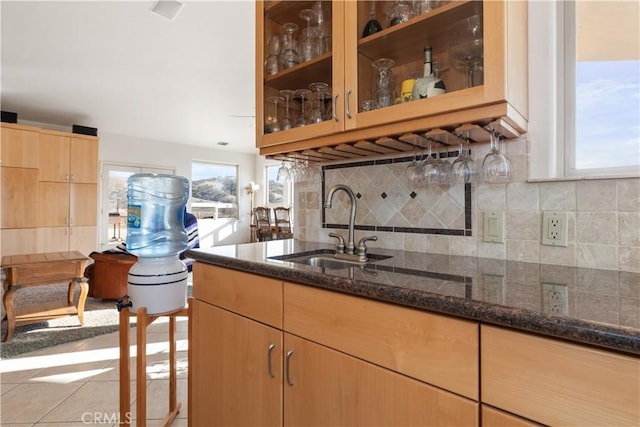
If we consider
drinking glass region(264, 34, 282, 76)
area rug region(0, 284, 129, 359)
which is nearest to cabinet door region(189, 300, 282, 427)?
drinking glass region(264, 34, 282, 76)

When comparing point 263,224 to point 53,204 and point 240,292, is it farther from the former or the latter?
point 240,292

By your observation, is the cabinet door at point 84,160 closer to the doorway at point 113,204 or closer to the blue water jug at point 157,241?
the doorway at point 113,204

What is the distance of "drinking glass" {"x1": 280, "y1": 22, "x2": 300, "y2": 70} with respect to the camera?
5.02 feet

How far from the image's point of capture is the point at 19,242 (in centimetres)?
455

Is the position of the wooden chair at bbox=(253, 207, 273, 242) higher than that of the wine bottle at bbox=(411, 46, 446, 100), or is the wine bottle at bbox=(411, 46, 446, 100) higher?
the wine bottle at bbox=(411, 46, 446, 100)

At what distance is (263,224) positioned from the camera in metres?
6.82

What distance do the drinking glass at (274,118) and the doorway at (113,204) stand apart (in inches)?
211

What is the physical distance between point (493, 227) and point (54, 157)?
5.90 m

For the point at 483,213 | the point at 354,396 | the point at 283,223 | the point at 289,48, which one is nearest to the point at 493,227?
the point at 483,213

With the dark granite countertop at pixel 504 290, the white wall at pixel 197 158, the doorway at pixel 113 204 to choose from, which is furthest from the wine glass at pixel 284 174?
the white wall at pixel 197 158

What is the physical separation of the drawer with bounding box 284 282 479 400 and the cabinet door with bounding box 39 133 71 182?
5437 mm

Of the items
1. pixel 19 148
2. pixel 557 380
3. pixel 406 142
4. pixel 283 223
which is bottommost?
pixel 557 380

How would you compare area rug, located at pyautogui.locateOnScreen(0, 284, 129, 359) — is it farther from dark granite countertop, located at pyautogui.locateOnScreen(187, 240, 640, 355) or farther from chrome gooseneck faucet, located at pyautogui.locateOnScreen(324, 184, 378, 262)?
chrome gooseneck faucet, located at pyautogui.locateOnScreen(324, 184, 378, 262)

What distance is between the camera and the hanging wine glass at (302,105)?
1.45m
